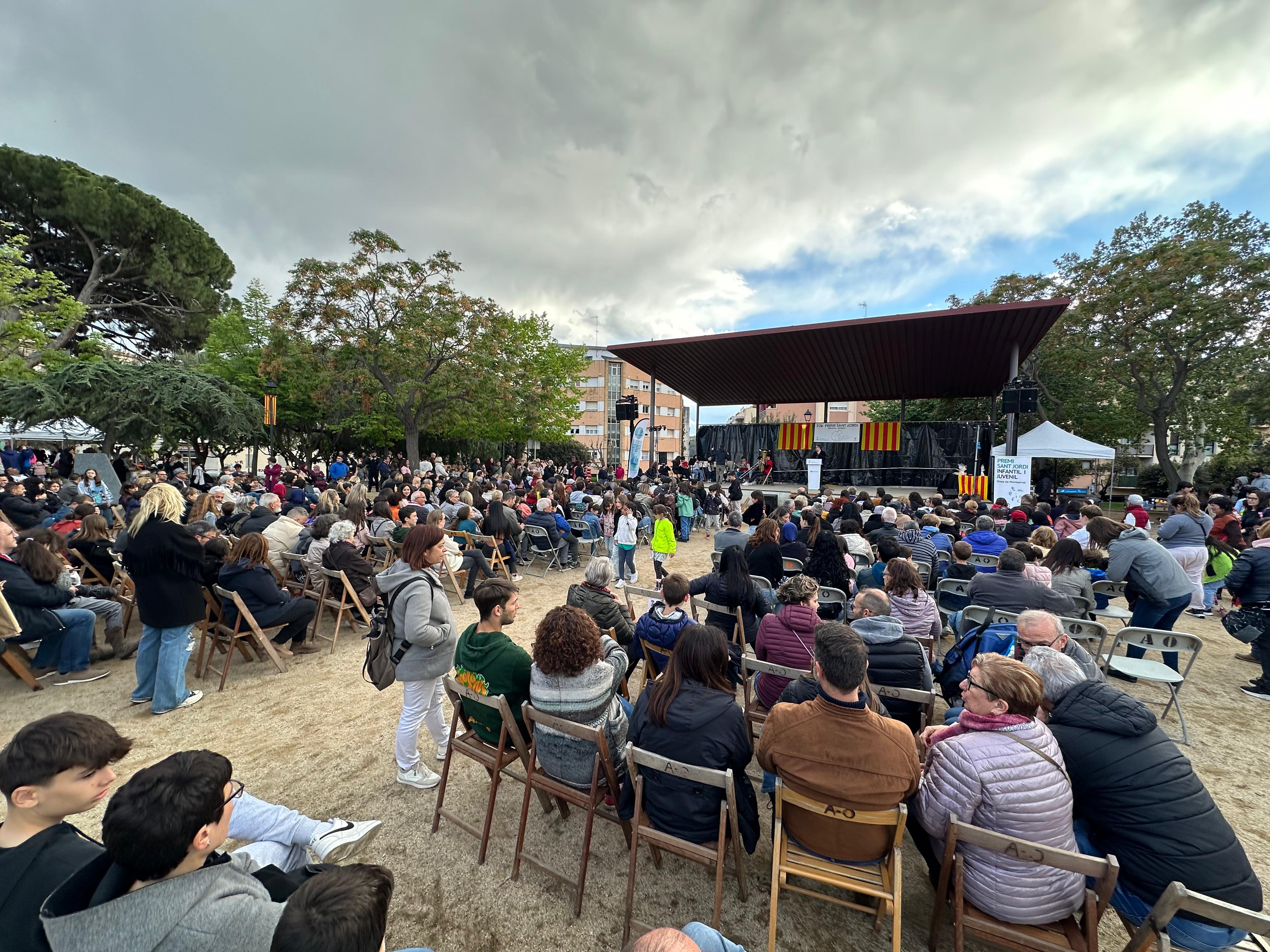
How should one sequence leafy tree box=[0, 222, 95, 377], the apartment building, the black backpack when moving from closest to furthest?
the black backpack
leafy tree box=[0, 222, 95, 377]
the apartment building

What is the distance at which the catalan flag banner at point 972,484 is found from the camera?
49.0ft

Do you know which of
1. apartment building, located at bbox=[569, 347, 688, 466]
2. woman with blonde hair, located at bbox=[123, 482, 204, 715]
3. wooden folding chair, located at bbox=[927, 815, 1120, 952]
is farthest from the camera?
apartment building, located at bbox=[569, 347, 688, 466]

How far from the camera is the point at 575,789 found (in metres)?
2.35

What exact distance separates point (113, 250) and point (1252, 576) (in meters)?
33.3

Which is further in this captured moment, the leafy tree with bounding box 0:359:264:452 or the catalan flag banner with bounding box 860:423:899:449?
the catalan flag banner with bounding box 860:423:899:449

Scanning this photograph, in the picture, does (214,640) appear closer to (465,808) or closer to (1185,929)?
(465,808)

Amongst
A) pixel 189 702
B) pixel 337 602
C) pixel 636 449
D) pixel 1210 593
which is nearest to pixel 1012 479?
pixel 1210 593

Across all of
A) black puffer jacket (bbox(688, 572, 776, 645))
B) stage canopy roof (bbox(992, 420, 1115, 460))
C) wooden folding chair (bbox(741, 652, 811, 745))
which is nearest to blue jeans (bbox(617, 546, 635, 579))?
black puffer jacket (bbox(688, 572, 776, 645))

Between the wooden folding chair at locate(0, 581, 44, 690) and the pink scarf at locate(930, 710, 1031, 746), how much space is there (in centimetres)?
568

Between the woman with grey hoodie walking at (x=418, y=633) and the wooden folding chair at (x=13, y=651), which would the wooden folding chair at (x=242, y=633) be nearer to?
the wooden folding chair at (x=13, y=651)

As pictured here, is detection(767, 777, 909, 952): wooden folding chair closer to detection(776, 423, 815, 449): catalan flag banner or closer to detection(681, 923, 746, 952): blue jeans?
detection(681, 923, 746, 952): blue jeans

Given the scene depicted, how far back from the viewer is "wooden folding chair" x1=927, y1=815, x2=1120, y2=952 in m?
1.52

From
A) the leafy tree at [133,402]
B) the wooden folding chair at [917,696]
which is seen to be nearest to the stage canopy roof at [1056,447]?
the wooden folding chair at [917,696]

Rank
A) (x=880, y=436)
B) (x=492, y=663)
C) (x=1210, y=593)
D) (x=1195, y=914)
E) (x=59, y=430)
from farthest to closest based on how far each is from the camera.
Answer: (x=880, y=436), (x=59, y=430), (x=1210, y=593), (x=492, y=663), (x=1195, y=914)
